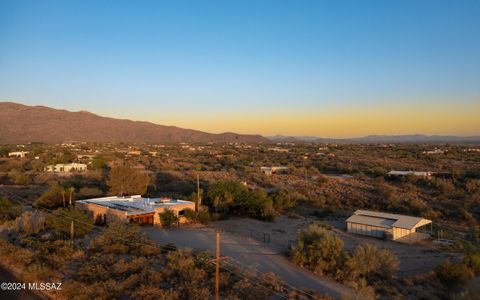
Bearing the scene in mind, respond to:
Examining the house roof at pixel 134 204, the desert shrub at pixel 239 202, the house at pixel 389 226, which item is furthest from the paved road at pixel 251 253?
the house at pixel 389 226

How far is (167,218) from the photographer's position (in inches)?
1086

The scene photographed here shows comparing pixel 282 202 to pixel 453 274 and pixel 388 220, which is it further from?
pixel 453 274

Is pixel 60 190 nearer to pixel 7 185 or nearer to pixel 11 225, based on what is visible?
pixel 11 225

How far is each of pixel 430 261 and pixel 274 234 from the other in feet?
31.0

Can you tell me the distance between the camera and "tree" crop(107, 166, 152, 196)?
125 ft

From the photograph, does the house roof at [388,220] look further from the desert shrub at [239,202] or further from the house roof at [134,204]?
the house roof at [134,204]

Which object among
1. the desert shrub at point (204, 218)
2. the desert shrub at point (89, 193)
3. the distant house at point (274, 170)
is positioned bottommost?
the desert shrub at point (204, 218)

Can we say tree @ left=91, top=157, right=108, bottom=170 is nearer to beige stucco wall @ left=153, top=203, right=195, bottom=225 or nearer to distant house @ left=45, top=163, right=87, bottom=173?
distant house @ left=45, top=163, right=87, bottom=173

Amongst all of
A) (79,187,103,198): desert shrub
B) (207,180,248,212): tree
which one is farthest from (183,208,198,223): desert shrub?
(79,187,103,198): desert shrub

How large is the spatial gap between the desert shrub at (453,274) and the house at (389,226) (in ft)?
23.1

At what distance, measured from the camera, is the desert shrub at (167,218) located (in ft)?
90.4

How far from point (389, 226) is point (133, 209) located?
56.0 ft

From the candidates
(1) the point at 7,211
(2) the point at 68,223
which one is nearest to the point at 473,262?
(2) the point at 68,223

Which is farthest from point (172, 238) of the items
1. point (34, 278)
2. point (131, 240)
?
point (34, 278)
